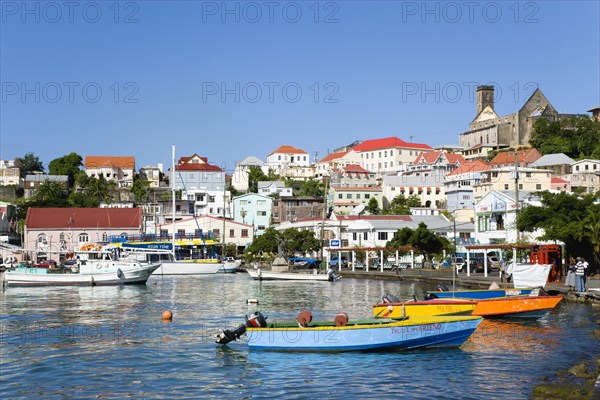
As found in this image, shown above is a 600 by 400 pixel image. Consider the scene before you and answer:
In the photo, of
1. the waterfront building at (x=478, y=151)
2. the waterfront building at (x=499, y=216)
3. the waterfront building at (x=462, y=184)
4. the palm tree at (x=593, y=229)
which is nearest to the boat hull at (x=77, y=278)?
the waterfront building at (x=499, y=216)

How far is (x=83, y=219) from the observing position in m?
108

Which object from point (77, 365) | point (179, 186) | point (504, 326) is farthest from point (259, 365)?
point (179, 186)

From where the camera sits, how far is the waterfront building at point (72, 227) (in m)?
106

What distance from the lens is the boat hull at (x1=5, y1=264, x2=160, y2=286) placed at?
64.1 metres

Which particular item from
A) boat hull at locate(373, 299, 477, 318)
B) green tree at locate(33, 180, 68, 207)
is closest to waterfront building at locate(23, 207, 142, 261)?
green tree at locate(33, 180, 68, 207)

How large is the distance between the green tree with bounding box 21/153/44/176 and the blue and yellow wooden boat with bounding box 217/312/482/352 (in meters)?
169

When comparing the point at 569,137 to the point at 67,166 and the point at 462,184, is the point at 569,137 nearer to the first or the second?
the point at 462,184

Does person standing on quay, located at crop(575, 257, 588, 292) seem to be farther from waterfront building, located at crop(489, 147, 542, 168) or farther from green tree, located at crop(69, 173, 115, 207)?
green tree, located at crop(69, 173, 115, 207)

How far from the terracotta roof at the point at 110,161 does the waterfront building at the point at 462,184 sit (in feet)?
241

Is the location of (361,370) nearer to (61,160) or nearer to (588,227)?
(588,227)

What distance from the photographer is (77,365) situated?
2620 centimetres

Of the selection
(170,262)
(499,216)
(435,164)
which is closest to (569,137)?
(435,164)

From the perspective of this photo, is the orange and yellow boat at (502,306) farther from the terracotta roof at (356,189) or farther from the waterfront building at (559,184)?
the terracotta roof at (356,189)

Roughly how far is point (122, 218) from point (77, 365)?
8463 centimetres
